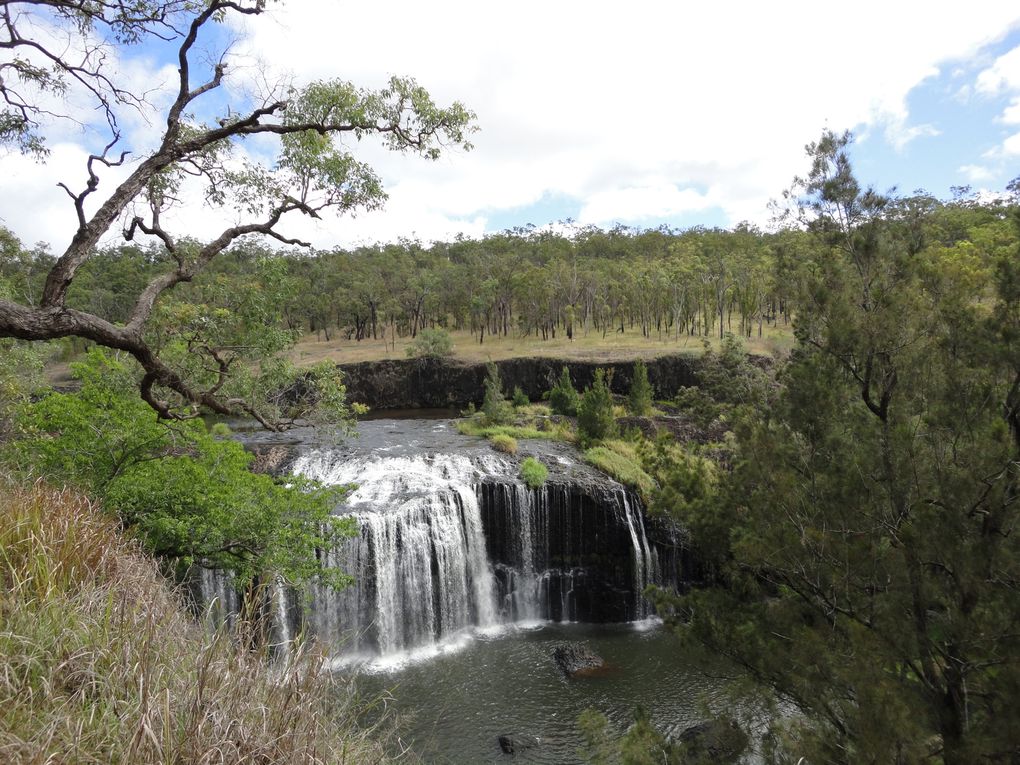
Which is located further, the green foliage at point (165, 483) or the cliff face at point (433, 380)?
the cliff face at point (433, 380)

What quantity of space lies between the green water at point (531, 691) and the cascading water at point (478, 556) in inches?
45.3

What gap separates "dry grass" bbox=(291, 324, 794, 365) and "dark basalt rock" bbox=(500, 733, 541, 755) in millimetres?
29738

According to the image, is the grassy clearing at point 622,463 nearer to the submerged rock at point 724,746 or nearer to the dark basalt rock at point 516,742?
the dark basalt rock at point 516,742

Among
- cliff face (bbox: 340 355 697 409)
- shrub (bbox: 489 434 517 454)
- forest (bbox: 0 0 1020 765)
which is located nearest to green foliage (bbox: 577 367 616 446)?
shrub (bbox: 489 434 517 454)

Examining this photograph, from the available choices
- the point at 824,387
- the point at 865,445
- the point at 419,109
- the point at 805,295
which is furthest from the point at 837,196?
the point at 419,109

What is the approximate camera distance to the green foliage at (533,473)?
693 inches

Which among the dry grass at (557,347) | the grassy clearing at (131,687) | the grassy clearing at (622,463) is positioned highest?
the dry grass at (557,347)

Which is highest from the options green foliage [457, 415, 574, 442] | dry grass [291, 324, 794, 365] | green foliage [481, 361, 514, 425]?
dry grass [291, 324, 794, 365]

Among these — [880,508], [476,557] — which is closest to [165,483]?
[880,508]

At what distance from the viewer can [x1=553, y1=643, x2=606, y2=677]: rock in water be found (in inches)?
525

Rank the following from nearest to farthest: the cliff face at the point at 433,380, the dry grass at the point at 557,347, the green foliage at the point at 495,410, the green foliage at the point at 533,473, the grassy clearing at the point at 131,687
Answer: the grassy clearing at the point at 131,687 → the green foliage at the point at 533,473 → the green foliage at the point at 495,410 → the dry grass at the point at 557,347 → the cliff face at the point at 433,380

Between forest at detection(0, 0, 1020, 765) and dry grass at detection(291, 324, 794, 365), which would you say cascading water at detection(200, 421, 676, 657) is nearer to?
forest at detection(0, 0, 1020, 765)

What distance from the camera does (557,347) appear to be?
46.5 metres

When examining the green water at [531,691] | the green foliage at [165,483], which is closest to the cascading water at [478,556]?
the green water at [531,691]
